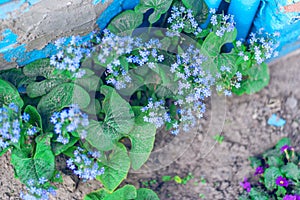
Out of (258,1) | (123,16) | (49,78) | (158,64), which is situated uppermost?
(258,1)

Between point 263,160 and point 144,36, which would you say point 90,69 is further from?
point 263,160

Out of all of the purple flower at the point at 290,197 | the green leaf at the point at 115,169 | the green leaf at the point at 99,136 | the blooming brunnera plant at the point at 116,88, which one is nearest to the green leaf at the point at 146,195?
the blooming brunnera plant at the point at 116,88

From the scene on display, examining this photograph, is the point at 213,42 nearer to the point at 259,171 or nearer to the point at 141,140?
the point at 141,140

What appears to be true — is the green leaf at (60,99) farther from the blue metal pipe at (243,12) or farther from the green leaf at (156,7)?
the blue metal pipe at (243,12)

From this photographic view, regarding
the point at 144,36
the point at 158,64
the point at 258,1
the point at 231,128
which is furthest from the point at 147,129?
the point at 258,1

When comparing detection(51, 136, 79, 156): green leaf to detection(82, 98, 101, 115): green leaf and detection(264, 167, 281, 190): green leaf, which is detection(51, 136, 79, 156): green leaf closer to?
detection(82, 98, 101, 115): green leaf

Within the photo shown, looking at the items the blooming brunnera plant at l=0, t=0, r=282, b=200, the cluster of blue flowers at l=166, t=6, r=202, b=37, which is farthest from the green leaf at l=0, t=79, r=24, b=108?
the cluster of blue flowers at l=166, t=6, r=202, b=37
